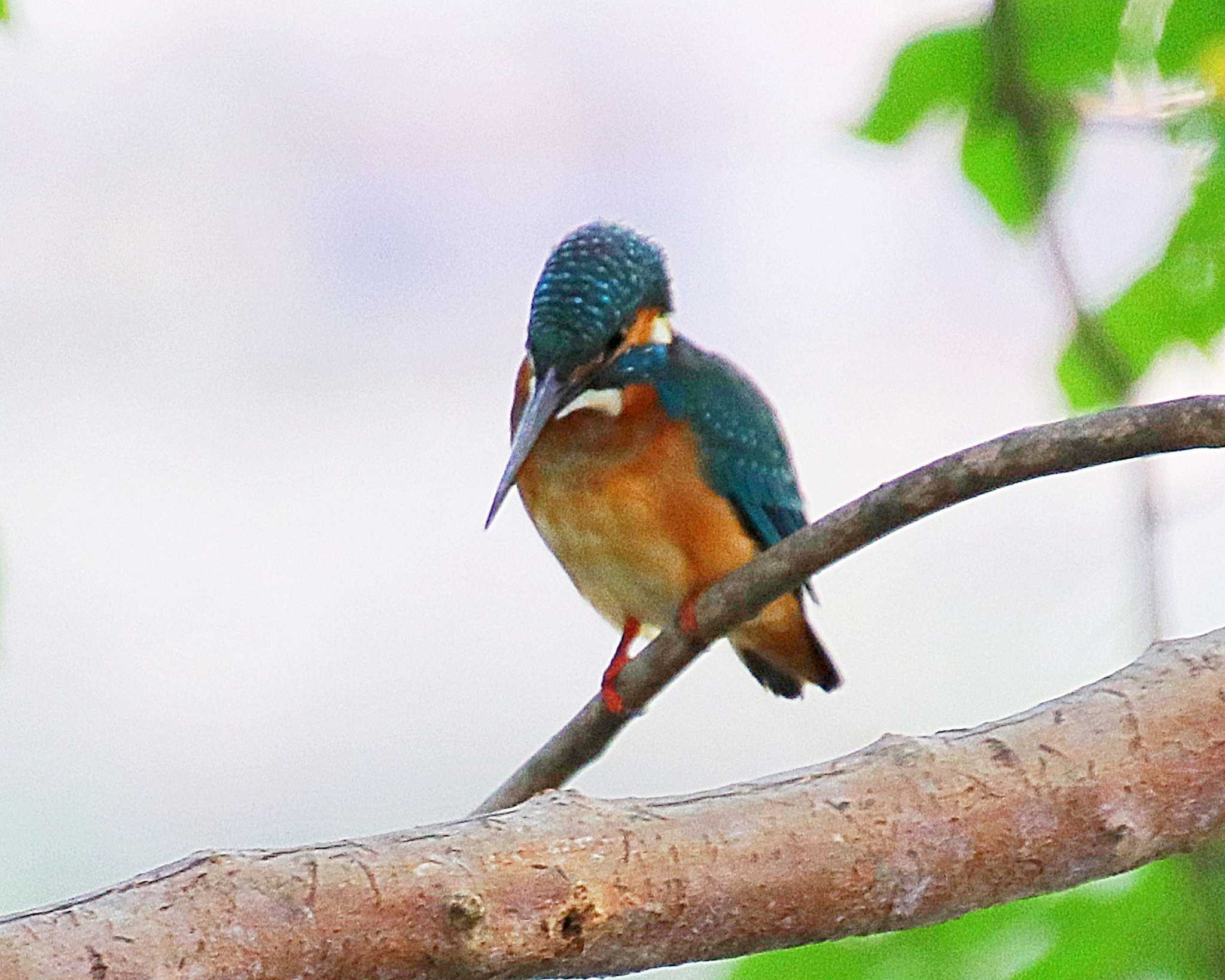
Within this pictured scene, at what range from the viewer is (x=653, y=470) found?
921 millimetres

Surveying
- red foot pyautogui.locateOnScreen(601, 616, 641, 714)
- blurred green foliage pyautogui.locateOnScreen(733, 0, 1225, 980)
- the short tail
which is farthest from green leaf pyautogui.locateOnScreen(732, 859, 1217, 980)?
the short tail

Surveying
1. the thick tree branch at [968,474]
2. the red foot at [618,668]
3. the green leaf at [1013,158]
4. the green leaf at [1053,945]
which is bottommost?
the green leaf at [1053,945]

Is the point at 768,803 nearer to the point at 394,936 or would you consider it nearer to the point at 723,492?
the point at 394,936

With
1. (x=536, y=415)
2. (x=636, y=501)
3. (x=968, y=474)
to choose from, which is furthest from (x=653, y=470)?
(x=968, y=474)

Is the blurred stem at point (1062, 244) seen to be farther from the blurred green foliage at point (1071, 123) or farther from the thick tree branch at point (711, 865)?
the thick tree branch at point (711, 865)

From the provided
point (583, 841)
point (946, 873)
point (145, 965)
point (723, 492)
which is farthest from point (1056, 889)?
point (723, 492)

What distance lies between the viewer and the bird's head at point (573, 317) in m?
0.79

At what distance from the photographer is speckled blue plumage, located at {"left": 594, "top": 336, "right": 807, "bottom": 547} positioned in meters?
0.92

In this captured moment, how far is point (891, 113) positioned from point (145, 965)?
0.60 meters

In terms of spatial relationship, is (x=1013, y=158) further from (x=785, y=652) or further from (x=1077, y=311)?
(x=785, y=652)

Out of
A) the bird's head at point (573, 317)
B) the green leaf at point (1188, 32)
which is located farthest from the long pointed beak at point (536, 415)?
the green leaf at point (1188, 32)

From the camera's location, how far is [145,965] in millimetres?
410

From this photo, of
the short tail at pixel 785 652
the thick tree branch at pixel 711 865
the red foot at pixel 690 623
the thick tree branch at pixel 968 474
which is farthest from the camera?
the short tail at pixel 785 652

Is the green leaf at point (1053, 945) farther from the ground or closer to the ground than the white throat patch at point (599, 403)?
closer to the ground
